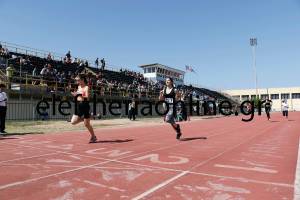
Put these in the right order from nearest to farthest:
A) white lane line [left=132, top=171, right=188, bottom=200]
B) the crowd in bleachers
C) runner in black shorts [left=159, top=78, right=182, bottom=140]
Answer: white lane line [left=132, top=171, right=188, bottom=200] → runner in black shorts [left=159, top=78, right=182, bottom=140] → the crowd in bleachers

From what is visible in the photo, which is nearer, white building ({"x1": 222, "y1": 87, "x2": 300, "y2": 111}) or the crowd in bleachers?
the crowd in bleachers

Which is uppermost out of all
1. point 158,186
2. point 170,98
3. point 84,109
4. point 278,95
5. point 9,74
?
point 278,95

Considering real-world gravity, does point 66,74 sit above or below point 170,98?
above

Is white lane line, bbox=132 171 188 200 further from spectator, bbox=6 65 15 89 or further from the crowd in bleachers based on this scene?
spectator, bbox=6 65 15 89

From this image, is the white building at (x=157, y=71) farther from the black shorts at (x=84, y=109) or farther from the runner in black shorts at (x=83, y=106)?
the black shorts at (x=84, y=109)

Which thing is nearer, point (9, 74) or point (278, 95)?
point (9, 74)

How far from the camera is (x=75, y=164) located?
7.22 metres

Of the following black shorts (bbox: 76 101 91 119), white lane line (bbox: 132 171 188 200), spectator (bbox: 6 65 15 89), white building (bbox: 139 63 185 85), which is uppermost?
white building (bbox: 139 63 185 85)

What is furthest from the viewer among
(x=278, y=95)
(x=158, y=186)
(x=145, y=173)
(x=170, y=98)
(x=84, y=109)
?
(x=278, y=95)

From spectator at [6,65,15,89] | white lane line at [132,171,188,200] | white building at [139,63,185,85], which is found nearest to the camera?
white lane line at [132,171,188,200]

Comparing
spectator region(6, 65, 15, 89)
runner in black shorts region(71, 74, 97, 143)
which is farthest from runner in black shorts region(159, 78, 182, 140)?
spectator region(6, 65, 15, 89)

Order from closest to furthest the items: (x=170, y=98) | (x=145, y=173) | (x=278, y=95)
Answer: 1. (x=145, y=173)
2. (x=170, y=98)
3. (x=278, y=95)

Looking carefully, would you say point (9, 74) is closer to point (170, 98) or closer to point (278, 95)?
point (170, 98)

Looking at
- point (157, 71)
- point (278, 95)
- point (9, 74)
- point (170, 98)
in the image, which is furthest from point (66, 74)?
point (278, 95)
